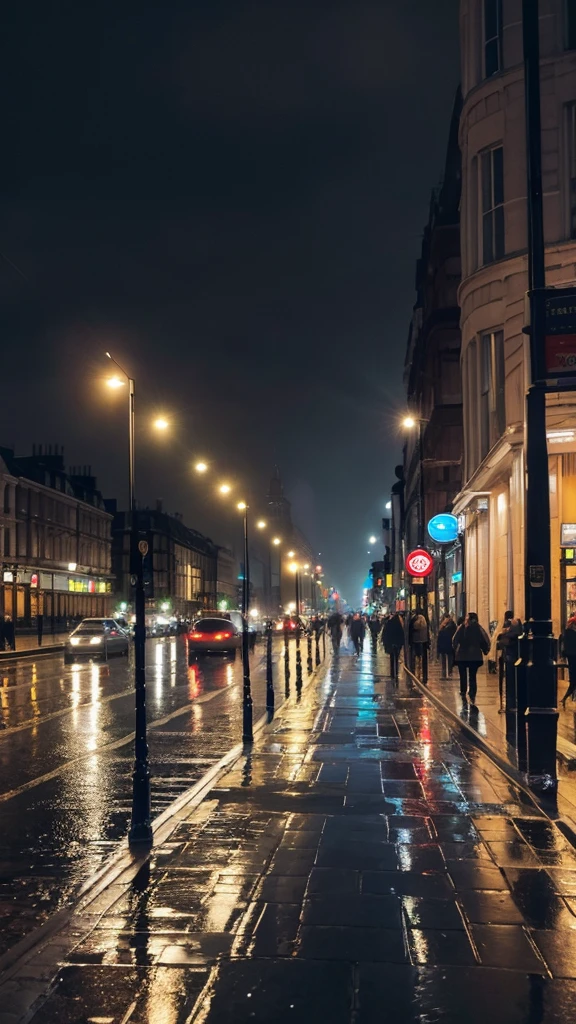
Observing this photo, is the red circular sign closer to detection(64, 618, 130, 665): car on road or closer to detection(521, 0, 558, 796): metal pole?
detection(64, 618, 130, 665): car on road

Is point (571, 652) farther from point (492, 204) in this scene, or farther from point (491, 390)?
point (492, 204)

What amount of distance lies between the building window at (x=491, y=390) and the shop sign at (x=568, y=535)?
151 inches

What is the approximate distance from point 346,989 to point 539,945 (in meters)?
1.34

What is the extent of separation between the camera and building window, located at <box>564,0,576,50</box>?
23156mm

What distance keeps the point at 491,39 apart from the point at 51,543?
68.2 meters

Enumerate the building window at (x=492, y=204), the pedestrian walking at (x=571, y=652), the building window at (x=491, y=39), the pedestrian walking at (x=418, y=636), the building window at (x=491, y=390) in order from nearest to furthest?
the pedestrian walking at (x=571, y=652) < the building window at (x=491, y=39) < the building window at (x=492, y=204) < the building window at (x=491, y=390) < the pedestrian walking at (x=418, y=636)

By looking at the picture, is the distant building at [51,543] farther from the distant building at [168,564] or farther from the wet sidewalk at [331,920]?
the wet sidewalk at [331,920]

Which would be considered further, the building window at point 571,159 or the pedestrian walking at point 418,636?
the pedestrian walking at point 418,636

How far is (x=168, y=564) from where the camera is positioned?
135875 mm

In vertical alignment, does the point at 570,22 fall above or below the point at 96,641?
above

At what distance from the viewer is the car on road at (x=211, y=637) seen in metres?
41.7

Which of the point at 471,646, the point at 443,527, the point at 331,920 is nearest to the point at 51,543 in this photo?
the point at 443,527

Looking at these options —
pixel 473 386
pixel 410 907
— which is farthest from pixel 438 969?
pixel 473 386

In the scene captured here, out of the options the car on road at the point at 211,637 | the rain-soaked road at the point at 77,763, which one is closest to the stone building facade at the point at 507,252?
the rain-soaked road at the point at 77,763
